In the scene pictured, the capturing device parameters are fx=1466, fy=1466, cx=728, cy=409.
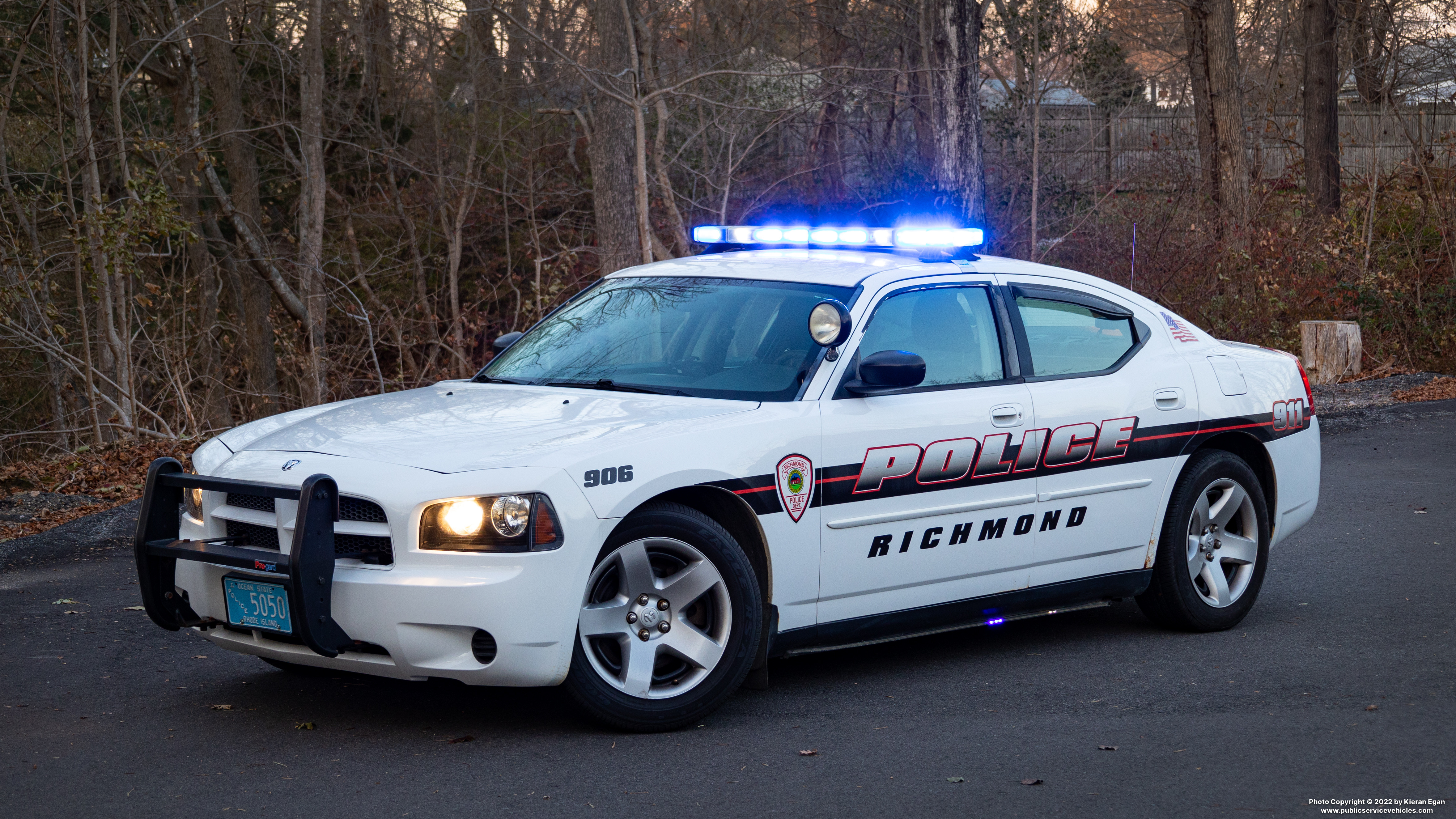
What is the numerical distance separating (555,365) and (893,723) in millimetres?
2039

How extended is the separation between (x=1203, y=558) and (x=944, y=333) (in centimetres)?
176

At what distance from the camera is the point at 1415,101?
25031mm

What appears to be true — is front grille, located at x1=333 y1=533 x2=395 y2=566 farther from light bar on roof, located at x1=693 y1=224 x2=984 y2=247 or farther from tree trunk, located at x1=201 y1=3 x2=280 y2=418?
tree trunk, located at x1=201 y1=3 x2=280 y2=418

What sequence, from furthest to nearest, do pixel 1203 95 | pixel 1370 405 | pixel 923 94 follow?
pixel 1203 95, pixel 923 94, pixel 1370 405

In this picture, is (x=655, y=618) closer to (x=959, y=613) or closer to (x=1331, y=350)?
(x=959, y=613)

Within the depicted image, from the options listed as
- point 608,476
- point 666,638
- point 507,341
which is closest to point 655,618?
point 666,638

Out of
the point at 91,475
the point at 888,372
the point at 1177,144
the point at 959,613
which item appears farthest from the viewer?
the point at 1177,144

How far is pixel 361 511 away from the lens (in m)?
4.67

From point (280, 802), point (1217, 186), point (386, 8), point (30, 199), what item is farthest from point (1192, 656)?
point (386, 8)

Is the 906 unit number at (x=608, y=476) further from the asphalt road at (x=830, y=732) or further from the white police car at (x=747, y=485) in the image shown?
the asphalt road at (x=830, y=732)

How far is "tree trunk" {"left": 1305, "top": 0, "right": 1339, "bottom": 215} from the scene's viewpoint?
2312cm

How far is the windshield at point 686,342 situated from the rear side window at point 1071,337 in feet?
2.98

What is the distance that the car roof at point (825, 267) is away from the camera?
595cm

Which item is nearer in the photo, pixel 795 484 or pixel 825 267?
pixel 795 484
